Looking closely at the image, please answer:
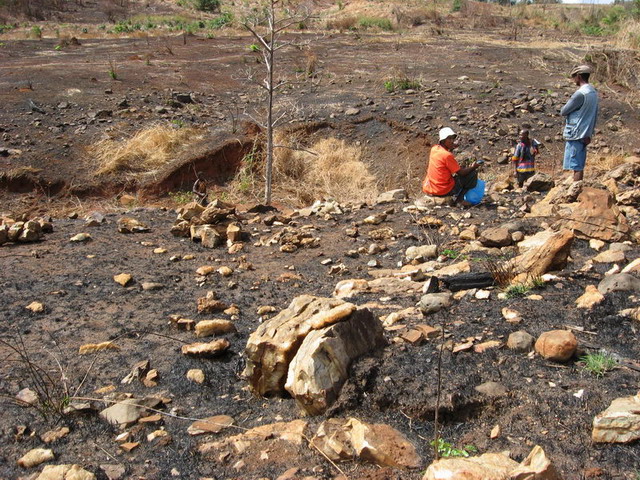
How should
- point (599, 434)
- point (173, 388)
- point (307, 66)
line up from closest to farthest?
point (599, 434), point (173, 388), point (307, 66)

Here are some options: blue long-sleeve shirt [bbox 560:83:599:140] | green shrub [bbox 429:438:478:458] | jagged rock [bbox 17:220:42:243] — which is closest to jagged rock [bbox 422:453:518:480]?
green shrub [bbox 429:438:478:458]

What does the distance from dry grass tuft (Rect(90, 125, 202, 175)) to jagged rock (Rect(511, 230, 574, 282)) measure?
670cm

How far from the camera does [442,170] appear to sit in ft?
19.7

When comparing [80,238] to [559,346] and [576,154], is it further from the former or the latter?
[576,154]

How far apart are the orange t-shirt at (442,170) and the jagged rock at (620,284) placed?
295 cm

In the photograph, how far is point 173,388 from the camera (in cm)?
275

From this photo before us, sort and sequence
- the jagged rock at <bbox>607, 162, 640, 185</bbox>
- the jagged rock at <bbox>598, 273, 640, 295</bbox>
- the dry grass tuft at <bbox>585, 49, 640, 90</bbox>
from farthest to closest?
the dry grass tuft at <bbox>585, 49, 640, 90</bbox>
the jagged rock at <bbox>607, 162, 640, 185</bbox>
the jagged rock at <bbox>598, 273, 640, 295</bbox>

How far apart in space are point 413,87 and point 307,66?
125 inches

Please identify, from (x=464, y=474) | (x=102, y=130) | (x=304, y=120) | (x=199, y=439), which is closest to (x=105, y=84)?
(x=102, y=130)

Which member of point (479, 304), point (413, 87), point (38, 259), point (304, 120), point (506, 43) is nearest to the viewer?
point (479, 304)

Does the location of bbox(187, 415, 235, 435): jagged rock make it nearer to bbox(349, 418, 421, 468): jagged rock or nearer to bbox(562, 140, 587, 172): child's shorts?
bbox(349, 418, 421, 468): jagged rock

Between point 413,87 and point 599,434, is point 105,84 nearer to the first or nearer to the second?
point 413,87

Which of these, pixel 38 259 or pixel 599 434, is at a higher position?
pixel 599 434

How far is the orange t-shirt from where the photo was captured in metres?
5.95
